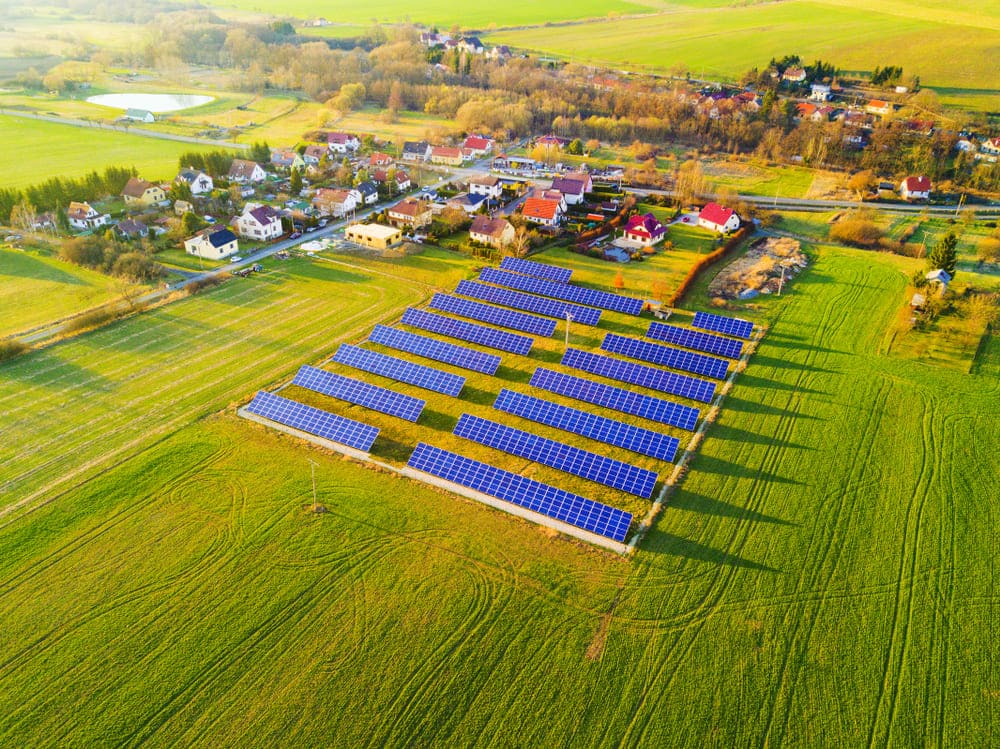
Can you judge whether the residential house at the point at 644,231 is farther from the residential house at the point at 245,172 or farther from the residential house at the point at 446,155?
the residential house at the point at 245,172

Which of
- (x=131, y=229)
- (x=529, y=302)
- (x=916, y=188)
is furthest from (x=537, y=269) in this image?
(x=916, y=188)

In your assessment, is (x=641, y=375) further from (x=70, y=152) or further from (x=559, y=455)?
(x=70, y=152)

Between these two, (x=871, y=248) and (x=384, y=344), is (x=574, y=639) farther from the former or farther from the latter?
(x=871, y=248)

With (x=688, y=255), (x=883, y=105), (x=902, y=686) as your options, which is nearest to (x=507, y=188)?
(x=688, y=255)

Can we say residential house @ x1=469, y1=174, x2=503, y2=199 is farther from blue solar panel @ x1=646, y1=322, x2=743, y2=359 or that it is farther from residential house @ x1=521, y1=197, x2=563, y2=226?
blue solar panel @ x1=646, y1=322, x2=743, y2=359

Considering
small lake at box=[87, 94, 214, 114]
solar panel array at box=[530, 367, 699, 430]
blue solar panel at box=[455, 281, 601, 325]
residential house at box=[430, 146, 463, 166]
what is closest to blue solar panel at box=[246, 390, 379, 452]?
solar panel array at box=[530, 367, 699, 430]

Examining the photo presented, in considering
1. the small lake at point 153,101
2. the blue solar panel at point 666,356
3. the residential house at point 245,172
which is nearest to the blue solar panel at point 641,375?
the blue solar panel at point 666,356
